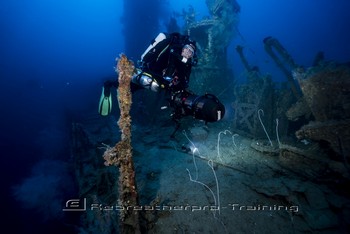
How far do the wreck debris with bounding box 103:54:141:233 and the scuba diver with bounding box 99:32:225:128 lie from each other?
81 cm

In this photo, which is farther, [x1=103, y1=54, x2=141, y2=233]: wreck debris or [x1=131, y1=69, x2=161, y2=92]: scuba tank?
[x1=131, y1=69, x2=161, y2=92]: scuba tank

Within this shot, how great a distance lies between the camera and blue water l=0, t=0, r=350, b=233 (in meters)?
8.53

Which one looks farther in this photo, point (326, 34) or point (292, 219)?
point (326, 34)

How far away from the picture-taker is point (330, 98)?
5.93 meters

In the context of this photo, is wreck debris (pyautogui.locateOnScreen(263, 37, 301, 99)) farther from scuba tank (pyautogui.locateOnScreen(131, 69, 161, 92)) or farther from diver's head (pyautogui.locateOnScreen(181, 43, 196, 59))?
scuba tank (pyautogui.locateOnScreen(131, 69, 161, 92))

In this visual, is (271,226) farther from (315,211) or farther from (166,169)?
(166,169)

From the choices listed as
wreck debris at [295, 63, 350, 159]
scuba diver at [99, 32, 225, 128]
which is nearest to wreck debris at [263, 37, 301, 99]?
wreck debris at [295, 63, 350, 159]

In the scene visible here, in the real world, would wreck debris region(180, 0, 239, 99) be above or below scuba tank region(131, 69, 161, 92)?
above

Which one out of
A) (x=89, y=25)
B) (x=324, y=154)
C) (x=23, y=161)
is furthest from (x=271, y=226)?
(x=89, y=25)

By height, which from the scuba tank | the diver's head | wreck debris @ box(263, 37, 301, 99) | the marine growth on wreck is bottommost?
the marine growth on wreck

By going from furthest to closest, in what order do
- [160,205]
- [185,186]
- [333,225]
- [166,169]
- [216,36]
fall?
1. [216,36]
2. [166,169]
3. [185,186]
4. [160,205]
5. [333,225]

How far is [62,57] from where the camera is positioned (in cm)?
7762

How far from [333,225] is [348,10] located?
171 m

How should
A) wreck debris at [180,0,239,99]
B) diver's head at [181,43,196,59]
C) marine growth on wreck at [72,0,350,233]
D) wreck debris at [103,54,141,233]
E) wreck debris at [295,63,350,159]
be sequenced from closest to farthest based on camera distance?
wreck debris at [103,54,141,233] → marine growth on wreck at [72,0,350,233] → diver's head at [181,43,196,59] → wreck debris at [295,63,350,159] → wreck debris at [180,0,239,99]
